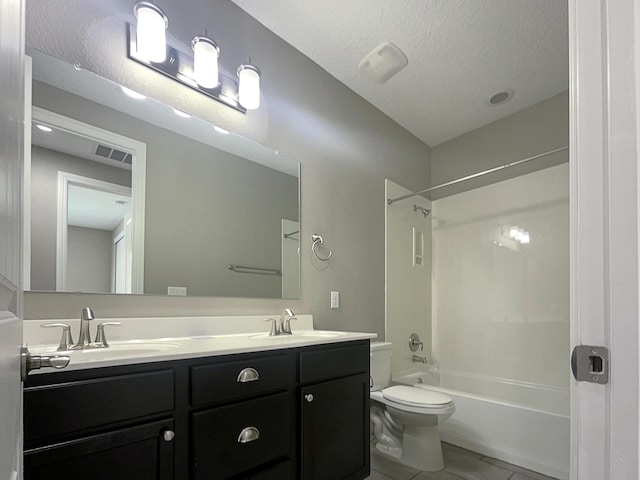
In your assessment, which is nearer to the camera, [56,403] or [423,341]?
[56,403]

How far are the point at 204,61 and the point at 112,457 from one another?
1680 mm

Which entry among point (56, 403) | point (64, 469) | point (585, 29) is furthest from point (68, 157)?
point (585, 29)

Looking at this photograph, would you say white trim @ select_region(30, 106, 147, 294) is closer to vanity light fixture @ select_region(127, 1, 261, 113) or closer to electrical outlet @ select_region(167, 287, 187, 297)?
electrical outlet @ select_region(167, 287, 187, 297)

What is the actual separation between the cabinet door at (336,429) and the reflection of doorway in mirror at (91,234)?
0.94 m

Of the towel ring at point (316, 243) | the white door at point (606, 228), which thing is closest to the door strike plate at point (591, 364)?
the white door at point (606, 228)

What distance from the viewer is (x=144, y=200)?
159 centimetres

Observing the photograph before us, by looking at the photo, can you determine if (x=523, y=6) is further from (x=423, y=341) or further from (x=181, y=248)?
(x=423, y=341)

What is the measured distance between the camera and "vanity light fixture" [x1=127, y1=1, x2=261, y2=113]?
155cm

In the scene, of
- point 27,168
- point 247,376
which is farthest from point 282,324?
point 27,168

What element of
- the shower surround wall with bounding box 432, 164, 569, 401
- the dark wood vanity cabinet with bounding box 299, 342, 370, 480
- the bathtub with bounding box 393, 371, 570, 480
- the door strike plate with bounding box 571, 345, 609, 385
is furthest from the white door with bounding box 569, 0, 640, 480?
the shower surround wall with bounding box 432, 164, 569, 401

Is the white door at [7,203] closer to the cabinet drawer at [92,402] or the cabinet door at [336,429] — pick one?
the cabinet drawer at [92,402]

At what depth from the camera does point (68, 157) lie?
139 cm

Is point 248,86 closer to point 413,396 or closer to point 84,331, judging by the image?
point 84,331

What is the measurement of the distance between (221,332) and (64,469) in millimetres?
897
